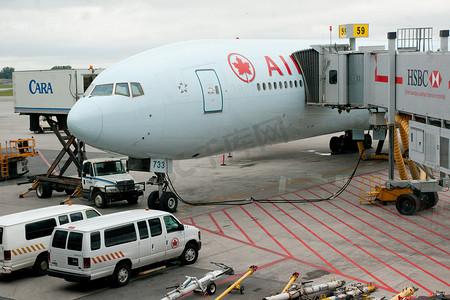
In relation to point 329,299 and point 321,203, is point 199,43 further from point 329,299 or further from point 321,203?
point 329,299

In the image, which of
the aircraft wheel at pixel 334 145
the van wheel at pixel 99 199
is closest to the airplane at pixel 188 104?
the van wheel at pixel 99 199

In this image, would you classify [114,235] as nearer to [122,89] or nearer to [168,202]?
[122,89]

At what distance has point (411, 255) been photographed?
18.6 m

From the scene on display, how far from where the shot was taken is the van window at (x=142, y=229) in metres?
17.4

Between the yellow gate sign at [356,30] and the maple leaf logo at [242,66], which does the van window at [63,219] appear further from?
the yellow gate sign at [356,30]

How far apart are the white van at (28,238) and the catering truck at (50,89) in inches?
445

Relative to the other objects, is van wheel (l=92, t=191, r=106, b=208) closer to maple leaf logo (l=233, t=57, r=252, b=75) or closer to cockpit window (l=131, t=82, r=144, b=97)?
cockpit window (l=131, t=82, r=144, b=97)

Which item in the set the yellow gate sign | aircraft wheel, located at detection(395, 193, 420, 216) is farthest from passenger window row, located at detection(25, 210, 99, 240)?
the yellow gate sign

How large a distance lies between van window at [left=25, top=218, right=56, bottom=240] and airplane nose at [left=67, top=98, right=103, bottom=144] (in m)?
3.73

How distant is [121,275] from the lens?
16.7 m

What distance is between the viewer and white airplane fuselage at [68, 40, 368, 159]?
21.7 meters

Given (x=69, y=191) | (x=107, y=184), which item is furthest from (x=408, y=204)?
(x=69, y=191)

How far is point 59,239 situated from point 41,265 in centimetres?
178

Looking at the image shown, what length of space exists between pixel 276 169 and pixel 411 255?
1648 centimetres
